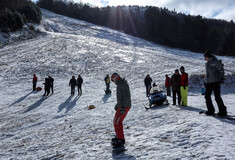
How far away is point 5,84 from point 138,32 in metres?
73.4

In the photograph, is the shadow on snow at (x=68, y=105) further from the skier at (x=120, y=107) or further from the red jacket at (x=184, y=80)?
the skier at (x=120, y=107)

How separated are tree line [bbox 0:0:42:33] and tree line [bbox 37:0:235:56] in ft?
135

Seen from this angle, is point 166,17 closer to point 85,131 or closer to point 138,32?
point 138,32

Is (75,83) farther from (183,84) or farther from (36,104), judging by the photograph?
(183,84)

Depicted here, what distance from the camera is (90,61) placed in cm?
3609

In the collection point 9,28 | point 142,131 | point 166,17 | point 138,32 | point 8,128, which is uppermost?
point 166,17

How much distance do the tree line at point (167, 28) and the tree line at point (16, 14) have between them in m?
41.1

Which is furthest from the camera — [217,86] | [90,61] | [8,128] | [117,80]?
[90,61]

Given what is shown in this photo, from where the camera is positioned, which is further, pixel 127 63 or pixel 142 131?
pixel 127 63

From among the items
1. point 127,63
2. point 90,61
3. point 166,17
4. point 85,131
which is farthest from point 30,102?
point 166,17

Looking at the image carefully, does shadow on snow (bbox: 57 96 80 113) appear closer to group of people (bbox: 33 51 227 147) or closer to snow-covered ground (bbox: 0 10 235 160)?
snow-covered ground (bbox: 0 10 235 160)

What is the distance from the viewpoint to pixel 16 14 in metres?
47.2

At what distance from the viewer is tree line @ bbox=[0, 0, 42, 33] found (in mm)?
44647

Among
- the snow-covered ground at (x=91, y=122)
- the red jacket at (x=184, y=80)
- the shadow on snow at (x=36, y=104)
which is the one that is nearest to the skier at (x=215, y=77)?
the snow-covered ground at (x=91, y=122)
